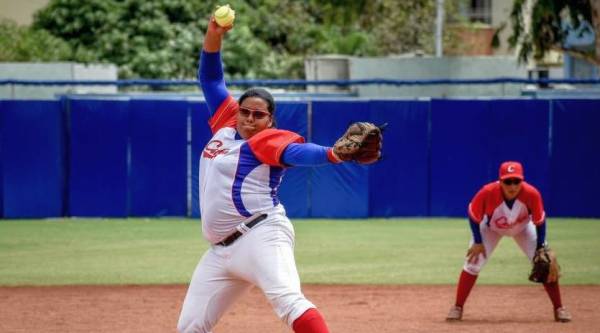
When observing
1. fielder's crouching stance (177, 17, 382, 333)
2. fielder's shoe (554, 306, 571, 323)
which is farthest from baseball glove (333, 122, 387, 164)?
fielder's shoe (554, 306, 571, 323)

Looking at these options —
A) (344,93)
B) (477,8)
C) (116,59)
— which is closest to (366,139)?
(344,93)

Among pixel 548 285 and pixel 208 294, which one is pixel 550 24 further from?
pixel 208 294

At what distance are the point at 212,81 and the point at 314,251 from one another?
8.82m

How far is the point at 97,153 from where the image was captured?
20.2 meters

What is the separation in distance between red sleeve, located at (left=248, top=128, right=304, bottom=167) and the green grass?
6.69 m

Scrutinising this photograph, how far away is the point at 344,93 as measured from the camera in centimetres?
2530

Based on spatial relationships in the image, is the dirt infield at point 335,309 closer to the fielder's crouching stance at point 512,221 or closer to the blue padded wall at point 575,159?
the fielder's crouching stance at point 512,221

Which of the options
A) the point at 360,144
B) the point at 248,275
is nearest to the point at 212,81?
the point at 248,275

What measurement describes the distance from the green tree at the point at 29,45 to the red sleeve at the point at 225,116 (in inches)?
1113

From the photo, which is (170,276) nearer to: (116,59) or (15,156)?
(15,156)

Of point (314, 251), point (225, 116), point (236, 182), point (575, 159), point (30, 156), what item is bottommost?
point (314, 251)

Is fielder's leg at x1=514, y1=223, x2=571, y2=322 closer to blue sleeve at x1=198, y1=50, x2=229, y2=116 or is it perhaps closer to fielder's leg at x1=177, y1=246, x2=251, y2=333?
blue sleeve at x1=198, y1=50, x2=229, y2=116

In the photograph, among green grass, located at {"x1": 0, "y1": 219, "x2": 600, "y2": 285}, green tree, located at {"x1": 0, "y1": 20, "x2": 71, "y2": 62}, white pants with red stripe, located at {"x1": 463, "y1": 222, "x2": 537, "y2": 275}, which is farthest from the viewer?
green tree, located at {"x1": 0, "y1": 20, "x2": 71, "y2": 62}

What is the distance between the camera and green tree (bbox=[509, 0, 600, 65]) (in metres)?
22.4
